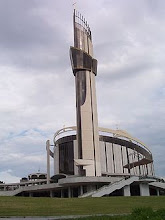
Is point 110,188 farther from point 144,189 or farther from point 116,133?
point 116,133

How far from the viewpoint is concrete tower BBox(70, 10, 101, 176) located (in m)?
59.1

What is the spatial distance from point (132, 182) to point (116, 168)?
25.6 metres

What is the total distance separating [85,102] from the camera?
61.8 m

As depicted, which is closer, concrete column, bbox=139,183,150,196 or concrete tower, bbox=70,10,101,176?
concrete column, bbox=139,183,150,196

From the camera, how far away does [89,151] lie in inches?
2336

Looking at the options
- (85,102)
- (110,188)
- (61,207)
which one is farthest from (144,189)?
(61,207)

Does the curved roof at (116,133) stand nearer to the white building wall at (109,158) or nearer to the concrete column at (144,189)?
the white building wall at (109,158)

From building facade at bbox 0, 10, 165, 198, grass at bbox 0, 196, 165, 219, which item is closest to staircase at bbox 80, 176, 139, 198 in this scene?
building facade at bbox 0, 10, 165, 198

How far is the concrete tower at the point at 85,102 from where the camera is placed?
59.1m

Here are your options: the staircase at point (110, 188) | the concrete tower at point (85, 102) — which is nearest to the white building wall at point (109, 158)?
the concrete tower at point (85, 102)

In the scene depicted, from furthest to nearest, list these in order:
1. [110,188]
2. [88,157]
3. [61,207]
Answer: [88,157], [110,188], [61,207]

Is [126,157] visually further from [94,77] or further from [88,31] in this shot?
[88,31]

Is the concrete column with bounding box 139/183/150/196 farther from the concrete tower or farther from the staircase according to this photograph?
the concrete tower

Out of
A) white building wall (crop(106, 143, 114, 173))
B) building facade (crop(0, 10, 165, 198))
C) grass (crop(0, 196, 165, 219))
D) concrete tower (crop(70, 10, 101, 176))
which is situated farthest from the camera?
white building wall (crop(106, 143, 114, 173))
